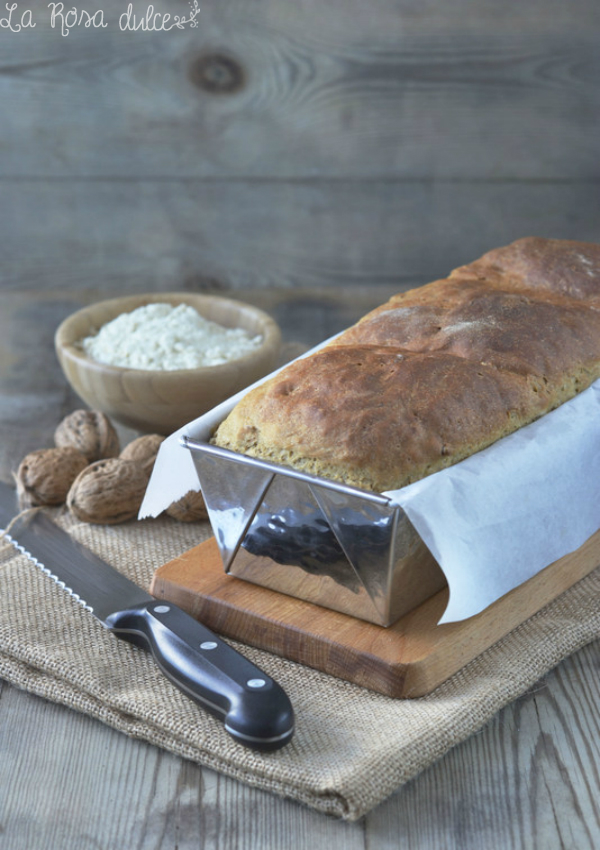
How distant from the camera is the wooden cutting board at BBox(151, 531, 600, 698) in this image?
3.80 ft

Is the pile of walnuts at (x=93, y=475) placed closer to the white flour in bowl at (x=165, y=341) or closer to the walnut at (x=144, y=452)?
the walnut at (x=144, y=452)

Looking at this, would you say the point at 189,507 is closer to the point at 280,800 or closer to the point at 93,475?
the point at 93,475

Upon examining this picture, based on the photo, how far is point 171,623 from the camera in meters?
1.16

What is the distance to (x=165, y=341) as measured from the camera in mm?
1893

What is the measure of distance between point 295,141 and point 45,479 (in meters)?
1.34

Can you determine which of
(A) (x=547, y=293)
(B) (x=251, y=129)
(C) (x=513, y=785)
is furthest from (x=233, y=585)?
(B) (x=251, y=129)

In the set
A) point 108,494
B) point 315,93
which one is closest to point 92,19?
point 315,93

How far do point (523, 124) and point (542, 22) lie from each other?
251mm

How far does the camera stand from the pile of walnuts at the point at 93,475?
156 cm

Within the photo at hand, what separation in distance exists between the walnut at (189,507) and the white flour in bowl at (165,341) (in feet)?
1.15

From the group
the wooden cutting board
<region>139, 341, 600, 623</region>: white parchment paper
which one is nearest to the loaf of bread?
<region>139, 341, 600, 623</region>: white parchment paper

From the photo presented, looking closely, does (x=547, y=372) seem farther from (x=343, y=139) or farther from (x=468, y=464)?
(x=343, y=139)

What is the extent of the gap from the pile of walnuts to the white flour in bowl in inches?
5.6

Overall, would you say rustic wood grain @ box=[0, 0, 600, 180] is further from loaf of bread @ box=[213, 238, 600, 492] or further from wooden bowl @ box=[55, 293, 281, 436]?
loaf of bread @ box=[213, 238, 600, 492]
